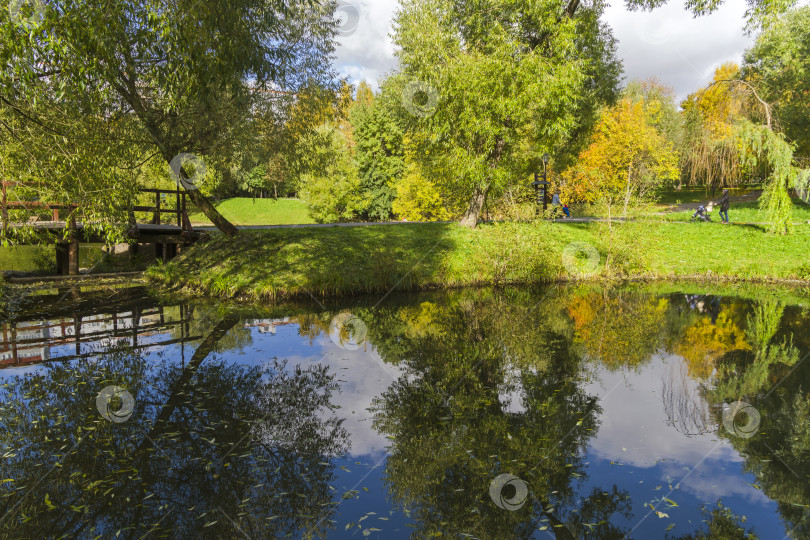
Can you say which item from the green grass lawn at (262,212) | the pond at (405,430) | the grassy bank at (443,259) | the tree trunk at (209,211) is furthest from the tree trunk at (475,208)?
the green grass lawn at (262,212)

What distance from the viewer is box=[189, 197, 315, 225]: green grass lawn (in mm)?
45666

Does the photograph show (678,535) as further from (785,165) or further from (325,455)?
(785,165)

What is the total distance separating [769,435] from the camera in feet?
21.0

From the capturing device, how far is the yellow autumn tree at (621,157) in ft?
101

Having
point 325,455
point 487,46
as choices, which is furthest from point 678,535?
point 487,46

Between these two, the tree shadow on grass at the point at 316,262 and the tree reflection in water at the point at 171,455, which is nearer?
the tree reflection in water at the point at 171,455

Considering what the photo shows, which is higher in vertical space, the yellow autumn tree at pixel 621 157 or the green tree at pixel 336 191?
the yellow autumn tree at pixel 621 157

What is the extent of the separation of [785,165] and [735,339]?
45.9 ft

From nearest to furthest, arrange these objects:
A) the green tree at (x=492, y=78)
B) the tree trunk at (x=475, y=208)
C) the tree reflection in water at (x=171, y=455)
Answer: the tree reflection in water at (x=171, y=455), the green tree at (x=492, y=78), the tree trunk at (x=475, y=208)

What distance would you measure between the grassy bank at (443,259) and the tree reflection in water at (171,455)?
8173 mm

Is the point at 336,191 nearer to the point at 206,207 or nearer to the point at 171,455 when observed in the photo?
the point at 206,207

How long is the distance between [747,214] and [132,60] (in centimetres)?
3402

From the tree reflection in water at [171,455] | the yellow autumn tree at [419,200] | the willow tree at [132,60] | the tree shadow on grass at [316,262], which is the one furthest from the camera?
the yellow autumn tree at [419,200]

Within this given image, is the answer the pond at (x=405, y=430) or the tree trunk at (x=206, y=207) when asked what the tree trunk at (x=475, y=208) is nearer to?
the tree trunk at (x=206, y=207)
